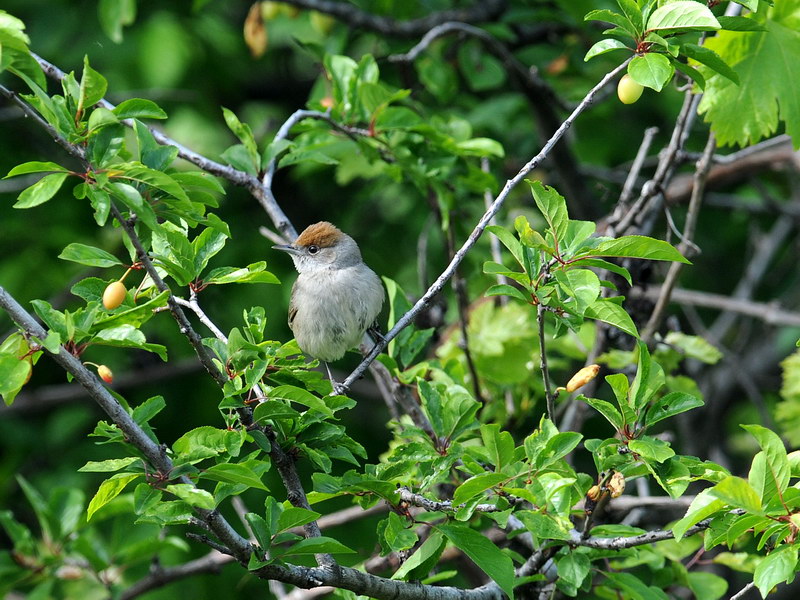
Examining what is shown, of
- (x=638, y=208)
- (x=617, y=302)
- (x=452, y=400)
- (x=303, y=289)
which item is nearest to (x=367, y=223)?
(x=303, y=289)

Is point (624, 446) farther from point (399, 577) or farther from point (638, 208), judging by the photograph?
point (638, 208)

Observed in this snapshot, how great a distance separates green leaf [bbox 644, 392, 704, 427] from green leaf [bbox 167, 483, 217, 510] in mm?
1235

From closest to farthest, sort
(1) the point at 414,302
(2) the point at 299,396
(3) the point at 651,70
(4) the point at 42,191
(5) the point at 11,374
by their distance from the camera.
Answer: (5) the point at 11,374
(4) the point at 42,191
(2) the point at 299,396
(3) the point at 651,70
(1) the point at 414,302

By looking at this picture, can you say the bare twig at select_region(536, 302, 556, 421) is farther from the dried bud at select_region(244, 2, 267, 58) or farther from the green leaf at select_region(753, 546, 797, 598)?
the dried bud at select_region(244, 2, 267, 58)

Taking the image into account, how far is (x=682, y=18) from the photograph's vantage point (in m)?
2.63

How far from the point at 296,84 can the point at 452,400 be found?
19.4 ft

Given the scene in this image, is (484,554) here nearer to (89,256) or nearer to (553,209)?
(553,209)

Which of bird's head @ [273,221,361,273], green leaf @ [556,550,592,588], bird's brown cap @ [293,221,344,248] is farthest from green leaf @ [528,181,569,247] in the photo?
bird's brown cap @ [293,221,344,248]

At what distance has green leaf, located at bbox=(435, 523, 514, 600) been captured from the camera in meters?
2.67

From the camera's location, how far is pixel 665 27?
2664mm

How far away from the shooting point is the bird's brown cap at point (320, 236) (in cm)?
480

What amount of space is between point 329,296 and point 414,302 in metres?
0.63

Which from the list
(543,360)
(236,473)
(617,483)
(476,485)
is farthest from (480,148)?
(236,473)

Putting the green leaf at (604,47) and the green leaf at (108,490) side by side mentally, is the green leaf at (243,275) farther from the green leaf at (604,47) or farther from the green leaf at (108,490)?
the green leaf at (604,47)
